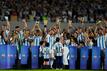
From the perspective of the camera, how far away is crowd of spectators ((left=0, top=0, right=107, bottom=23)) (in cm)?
3472

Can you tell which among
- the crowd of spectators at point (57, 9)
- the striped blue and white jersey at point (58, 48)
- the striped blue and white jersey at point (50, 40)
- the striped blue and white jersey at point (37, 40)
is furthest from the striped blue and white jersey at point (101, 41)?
Answer: the crowd of spectators at point (57, 9)

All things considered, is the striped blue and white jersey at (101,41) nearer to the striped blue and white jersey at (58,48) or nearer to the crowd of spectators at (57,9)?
the striped blue and white jersey at (58,48)

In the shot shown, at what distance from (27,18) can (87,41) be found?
23.7 feet

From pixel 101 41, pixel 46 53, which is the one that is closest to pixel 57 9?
pixel 101 41

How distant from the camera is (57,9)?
118 feet

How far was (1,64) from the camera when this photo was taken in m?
26.9

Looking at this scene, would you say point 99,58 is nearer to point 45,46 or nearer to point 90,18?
point 45,46

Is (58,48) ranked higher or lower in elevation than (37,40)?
lower

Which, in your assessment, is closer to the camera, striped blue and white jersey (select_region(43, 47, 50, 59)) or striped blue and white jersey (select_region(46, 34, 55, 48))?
striped blue and white jersey (select_region(43, 47, 50, 59))

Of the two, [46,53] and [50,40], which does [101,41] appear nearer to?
[50,40]

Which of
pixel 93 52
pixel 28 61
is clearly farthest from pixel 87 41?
pixel 28 61

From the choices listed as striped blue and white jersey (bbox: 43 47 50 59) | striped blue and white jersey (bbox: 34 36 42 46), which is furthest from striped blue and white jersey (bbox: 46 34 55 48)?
striped blue and white jersey (bbox: 43 47 50 59)

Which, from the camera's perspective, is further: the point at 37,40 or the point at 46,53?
the point at 37,40

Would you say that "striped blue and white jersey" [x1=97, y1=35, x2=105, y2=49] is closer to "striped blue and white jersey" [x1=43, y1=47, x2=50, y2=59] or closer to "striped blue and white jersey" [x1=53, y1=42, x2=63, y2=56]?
"striped blue and white jersey" [x1=53, y1=42, x2=63, y2=56]
